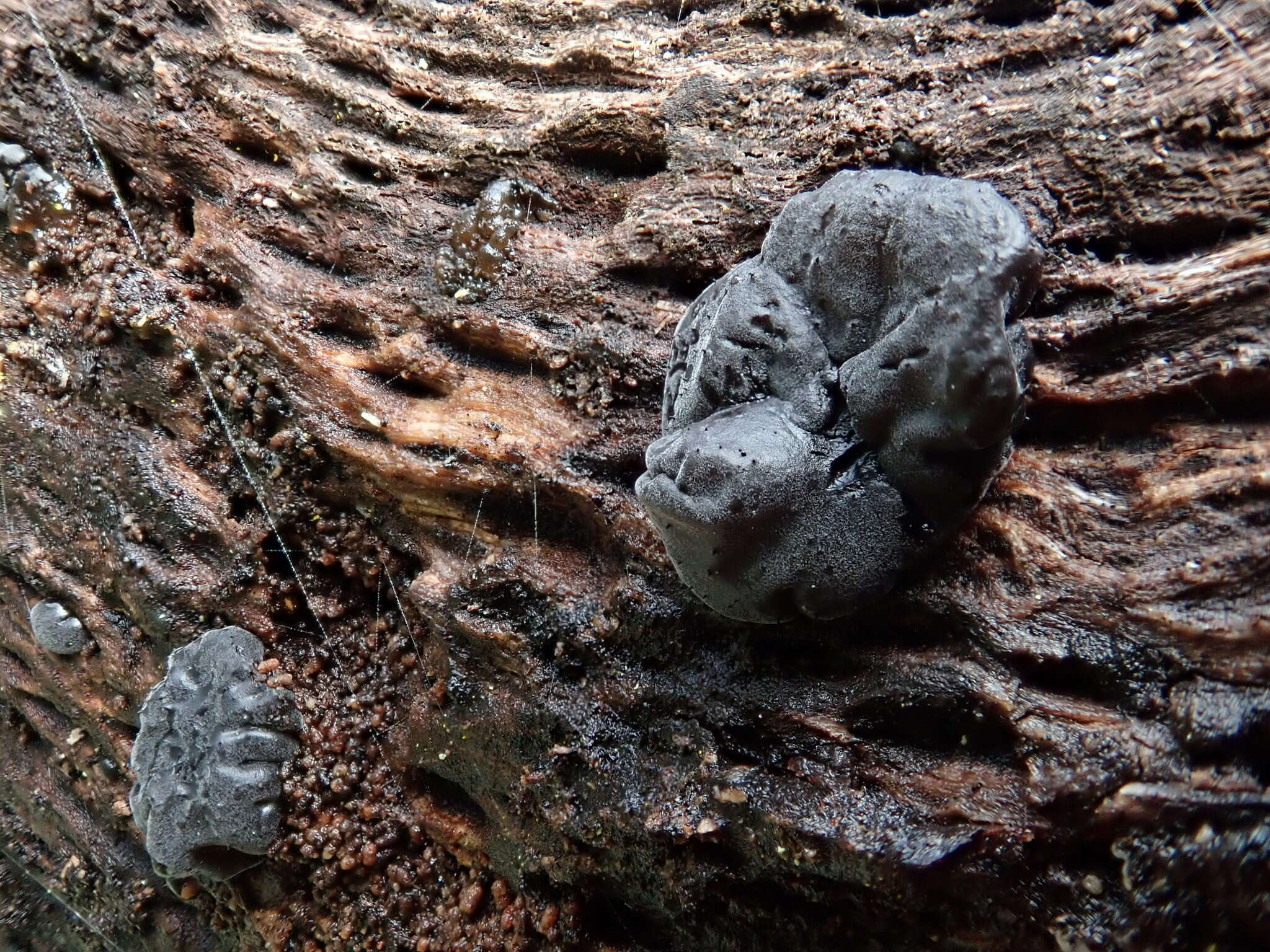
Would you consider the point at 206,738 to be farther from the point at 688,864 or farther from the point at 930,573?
the point at 930,573

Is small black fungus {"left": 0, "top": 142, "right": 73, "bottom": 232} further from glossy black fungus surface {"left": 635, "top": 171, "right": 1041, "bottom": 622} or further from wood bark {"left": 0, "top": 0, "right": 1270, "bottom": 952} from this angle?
glossy black fungus surface {"left": 635, "top": 171, "right": 1041, "bottom": 622}

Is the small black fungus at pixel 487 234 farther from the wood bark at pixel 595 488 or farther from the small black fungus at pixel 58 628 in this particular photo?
the small black fungus at pixel 58 628

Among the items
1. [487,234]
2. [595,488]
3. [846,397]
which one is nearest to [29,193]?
[487,234]

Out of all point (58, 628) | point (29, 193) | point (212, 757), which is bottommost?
point (58, 628)

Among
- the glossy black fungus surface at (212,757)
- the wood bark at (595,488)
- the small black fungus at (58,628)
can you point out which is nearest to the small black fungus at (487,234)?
the wood bark at (595,488)

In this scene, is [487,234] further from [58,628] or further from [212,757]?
[58,628]
